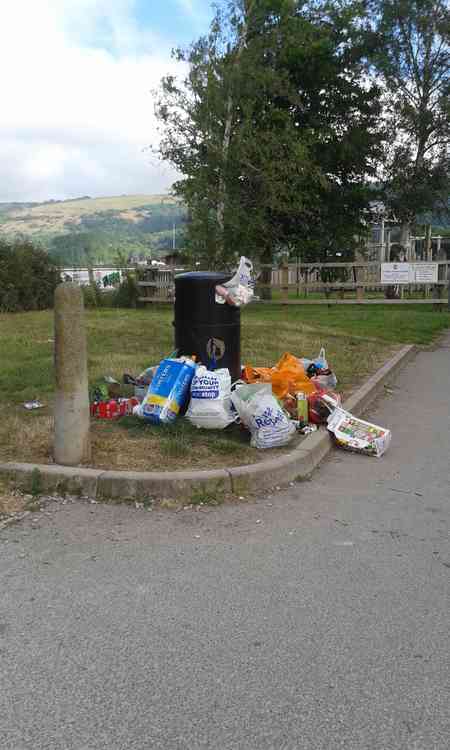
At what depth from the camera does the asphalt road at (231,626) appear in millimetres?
2473

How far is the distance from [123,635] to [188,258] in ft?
69.2

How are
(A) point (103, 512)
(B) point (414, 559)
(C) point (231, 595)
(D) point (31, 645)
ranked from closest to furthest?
(D) point (31, 645)
(C) point (231, 595)
(B) point (414, 559)
(A) point (103, 512)

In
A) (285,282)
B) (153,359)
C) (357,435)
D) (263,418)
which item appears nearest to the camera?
(263,418)

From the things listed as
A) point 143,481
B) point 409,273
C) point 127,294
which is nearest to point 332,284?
point 409,273

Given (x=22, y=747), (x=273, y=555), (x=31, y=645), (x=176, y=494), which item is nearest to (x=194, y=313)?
(x=176, y=494)

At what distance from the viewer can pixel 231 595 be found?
11.3 feet

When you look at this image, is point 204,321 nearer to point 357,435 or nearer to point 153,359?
point 357,435

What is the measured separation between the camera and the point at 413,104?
30797 mm

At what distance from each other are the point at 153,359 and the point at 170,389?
397 cm

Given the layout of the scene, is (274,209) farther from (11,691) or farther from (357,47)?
(11,691)

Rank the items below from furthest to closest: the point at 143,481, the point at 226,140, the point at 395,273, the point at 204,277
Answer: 1. the point at 226,140
2. the point at 395,273
3. the point at 204,277
4. the point at 143,481

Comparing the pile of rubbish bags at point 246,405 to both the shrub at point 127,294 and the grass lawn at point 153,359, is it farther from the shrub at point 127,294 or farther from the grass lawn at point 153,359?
the shrub at point 127,294

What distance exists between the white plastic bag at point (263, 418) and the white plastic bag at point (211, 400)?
186mm

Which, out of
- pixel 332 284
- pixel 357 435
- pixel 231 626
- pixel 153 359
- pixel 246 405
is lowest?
pixel 231 626
